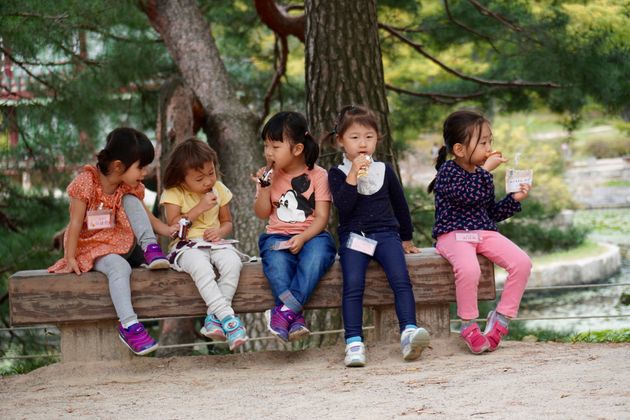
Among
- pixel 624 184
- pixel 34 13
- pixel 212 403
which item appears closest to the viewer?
pixel 212 403

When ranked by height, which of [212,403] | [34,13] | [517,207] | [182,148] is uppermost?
[34,13]

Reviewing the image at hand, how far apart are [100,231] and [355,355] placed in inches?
47.1

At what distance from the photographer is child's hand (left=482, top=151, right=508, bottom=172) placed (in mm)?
3799

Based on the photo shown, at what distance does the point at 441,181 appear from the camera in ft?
12.7

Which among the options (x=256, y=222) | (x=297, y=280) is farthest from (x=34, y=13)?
(x=297, y=280)

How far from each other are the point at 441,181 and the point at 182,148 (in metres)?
1.12

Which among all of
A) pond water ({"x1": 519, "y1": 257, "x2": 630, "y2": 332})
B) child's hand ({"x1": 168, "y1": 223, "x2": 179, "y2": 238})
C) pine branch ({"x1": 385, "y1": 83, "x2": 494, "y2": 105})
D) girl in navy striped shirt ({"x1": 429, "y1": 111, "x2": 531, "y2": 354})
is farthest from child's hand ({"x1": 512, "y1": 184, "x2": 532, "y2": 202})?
pond water ({"x1": 519, "y1": 257, "x2": 630, "y2": 332})

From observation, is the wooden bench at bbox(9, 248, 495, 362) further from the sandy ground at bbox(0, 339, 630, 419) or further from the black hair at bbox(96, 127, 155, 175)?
the black hair at bbox(96, 127, 155, 175)

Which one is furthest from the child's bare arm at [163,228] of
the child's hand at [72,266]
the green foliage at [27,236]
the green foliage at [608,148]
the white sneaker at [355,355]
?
the green foliage at [608,148]

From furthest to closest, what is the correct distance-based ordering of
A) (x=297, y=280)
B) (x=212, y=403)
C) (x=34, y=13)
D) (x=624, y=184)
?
(x=624, y=184)
(x=34, y=13)
(x=297, y=280)
(x=212, y=403)

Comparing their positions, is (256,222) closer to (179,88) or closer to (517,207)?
(179,88)

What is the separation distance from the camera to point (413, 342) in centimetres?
354

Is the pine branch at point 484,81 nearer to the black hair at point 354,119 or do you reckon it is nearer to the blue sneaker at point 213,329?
the black hair at point 354,119

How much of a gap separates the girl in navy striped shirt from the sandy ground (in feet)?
0.47
